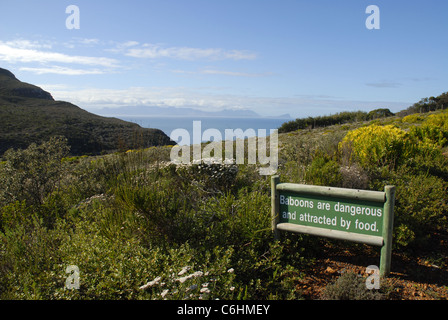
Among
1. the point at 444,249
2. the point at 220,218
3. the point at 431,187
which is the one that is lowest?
→ the point at 444,249

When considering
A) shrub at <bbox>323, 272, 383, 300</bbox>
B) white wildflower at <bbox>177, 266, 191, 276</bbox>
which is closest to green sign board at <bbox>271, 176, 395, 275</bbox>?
shrub at <bbox>323, 272, 383, 300</bbox>

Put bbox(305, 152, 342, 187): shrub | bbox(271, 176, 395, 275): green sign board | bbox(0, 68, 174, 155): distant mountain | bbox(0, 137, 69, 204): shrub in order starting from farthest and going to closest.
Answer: bbox(0, 68, 174, 155): distant mountain
bbox(0, 137, 69, 204): shrub
bbox(305, 152, 342, 187): shrub
bbox(271, 176, 395, 275): green sign board

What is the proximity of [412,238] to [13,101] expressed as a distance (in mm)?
56624

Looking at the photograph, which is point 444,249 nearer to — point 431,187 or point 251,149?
point 431,187

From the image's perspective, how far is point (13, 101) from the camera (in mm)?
47531

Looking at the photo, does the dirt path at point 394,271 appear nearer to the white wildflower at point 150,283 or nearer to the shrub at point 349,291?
the shrub at point 349,291

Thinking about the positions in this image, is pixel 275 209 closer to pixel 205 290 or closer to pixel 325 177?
pixel 205 290

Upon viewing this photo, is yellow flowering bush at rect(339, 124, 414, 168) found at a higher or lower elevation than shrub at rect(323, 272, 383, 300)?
higher

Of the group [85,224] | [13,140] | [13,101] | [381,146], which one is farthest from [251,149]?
[13,101]

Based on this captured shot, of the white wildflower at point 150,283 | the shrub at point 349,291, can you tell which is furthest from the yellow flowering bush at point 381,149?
the white wildflower at point 150,283

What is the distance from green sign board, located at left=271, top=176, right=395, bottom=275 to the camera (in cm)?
315

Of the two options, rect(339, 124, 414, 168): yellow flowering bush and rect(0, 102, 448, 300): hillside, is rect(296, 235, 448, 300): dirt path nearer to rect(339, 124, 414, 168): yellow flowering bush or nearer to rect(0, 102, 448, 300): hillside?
rect(0, 102, 448, 300): hillside

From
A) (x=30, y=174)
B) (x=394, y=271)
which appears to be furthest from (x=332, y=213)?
(x=30, y=174)

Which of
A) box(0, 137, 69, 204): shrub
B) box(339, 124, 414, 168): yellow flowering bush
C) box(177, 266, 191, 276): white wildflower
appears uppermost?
box(339, 124, 414, 168): yellow flowering bush
